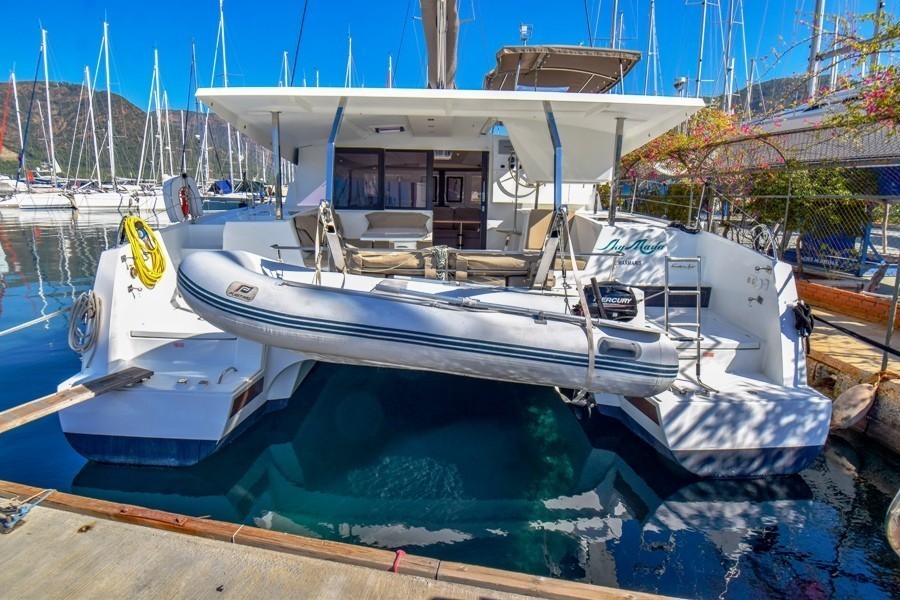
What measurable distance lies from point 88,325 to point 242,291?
1767 millimetres

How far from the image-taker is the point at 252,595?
229 centimetres

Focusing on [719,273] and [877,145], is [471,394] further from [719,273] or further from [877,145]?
[877,145]

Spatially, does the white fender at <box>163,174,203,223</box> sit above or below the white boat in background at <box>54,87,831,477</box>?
above

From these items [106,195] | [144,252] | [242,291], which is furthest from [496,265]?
[106,195]

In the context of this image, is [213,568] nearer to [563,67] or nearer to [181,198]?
[181,198]

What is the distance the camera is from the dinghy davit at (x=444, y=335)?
10.9 feet

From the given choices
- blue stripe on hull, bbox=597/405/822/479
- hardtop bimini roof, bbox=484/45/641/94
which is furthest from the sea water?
hardtop bimini roof, bbox=484/45/641/94

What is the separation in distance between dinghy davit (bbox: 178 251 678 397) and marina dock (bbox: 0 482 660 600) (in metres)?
1.20

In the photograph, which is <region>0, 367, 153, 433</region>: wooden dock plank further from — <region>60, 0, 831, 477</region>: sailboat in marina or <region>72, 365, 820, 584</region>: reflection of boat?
<region>72, 365, 820, 584</region>: reflection of boat

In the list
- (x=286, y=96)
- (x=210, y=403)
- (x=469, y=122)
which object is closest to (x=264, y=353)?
(x=210, y=403)

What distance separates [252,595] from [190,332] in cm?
292

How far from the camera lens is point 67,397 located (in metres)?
3.66

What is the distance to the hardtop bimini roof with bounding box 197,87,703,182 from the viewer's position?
4625mm

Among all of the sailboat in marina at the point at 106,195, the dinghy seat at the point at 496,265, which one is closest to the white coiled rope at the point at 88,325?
the dinghy seat at the point at 496,265
